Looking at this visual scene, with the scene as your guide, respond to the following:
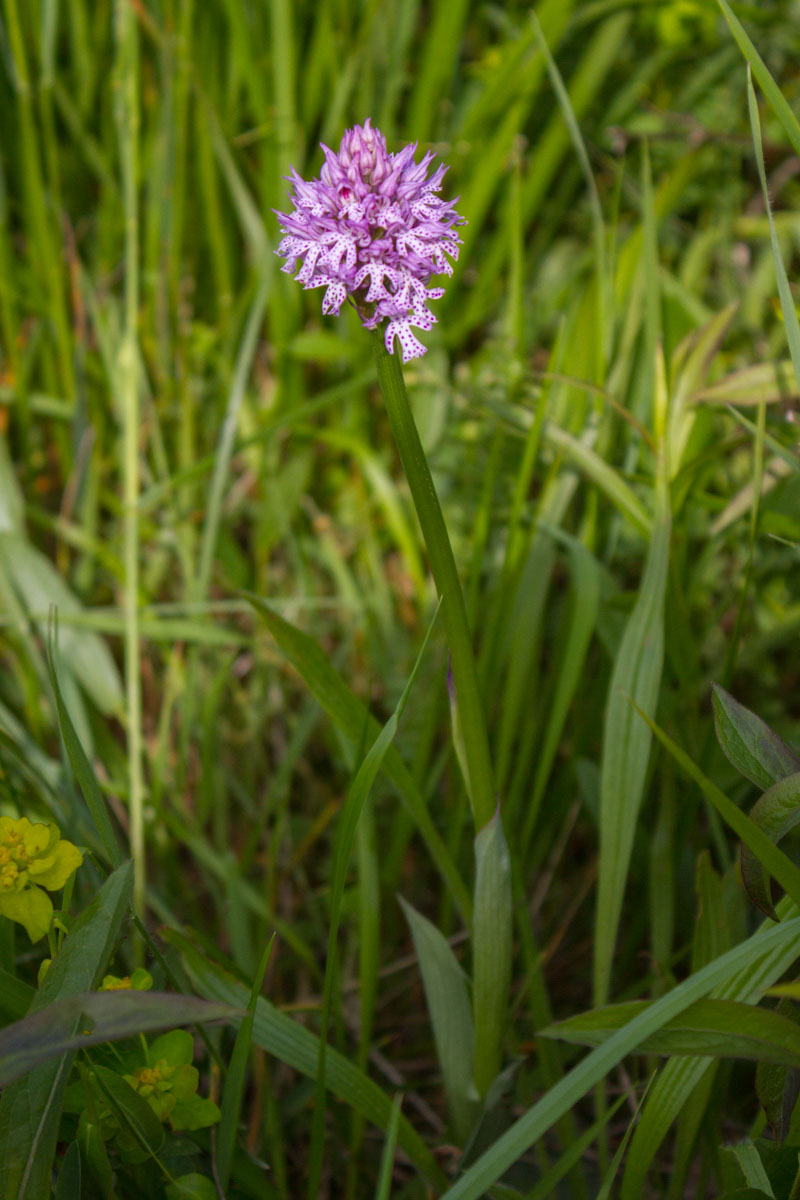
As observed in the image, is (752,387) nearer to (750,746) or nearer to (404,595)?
(750,746)

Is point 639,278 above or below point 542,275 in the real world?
below

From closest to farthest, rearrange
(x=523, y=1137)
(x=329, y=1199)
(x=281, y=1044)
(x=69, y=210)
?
(x=523, y=1137) → (x=281, y=1044) → (x=329, y=1199) → (x=69, y=210)

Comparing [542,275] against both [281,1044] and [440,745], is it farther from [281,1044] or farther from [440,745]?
[281,1044]

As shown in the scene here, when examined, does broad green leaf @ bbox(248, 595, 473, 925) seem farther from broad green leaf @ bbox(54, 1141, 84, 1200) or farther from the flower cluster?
broad green leaf @ bbox(54, 1141, 84, 1200)

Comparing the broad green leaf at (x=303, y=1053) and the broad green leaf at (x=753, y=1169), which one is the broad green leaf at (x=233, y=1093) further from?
the broad green leaf at (x=753, y=1169)

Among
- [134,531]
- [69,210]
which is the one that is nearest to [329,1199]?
[134,531]

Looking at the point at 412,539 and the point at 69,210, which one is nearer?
the point at 412,539

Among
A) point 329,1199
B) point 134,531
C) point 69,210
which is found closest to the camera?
point 329,1199
